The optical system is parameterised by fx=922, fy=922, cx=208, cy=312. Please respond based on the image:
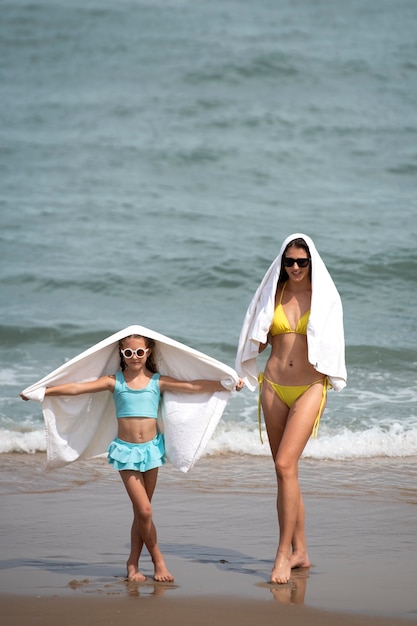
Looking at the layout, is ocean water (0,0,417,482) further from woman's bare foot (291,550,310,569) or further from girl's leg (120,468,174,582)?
girl's leg (120,468,174,582)

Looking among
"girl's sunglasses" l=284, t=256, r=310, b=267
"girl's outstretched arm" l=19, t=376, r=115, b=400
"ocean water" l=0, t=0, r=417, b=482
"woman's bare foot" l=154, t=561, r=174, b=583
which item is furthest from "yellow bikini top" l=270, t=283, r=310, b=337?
"ocean water" l=0, t=0, r=417, b=482

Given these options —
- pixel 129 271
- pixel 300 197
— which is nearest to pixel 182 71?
pixel 300 197

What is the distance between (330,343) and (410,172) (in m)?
14.5

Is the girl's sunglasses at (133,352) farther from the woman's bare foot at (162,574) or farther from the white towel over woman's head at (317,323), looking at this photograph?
the woman's bare foot at (162,574)

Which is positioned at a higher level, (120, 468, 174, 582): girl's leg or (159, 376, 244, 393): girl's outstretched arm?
(159, 376, 244, 393): girl's outstretched arm

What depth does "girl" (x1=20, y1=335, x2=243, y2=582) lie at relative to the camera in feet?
16.3

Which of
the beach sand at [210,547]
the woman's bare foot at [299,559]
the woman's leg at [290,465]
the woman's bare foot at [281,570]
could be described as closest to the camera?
the beach sand at [210,547]

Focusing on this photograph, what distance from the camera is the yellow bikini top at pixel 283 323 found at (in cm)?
523

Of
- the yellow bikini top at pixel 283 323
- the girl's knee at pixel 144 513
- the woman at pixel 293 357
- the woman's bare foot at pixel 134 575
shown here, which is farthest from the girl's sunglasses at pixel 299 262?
the woman's bare foot at pixel 134 575

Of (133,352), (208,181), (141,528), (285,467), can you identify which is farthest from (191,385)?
(208,181)

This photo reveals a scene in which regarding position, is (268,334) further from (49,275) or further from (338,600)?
(49,275)

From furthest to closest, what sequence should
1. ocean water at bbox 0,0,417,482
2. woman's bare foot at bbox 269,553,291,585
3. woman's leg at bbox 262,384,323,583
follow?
1. ocean water at bbox 0,0,417,482
2. woman's leg at bbox 262,384,323,583
3. woman's bare foot at bbox 269,553,291,585

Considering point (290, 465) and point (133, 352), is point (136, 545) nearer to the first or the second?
point (290, 465)

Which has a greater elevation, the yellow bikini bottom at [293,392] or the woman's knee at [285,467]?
the yellow bikini bottom at [293,392]
